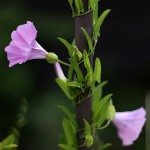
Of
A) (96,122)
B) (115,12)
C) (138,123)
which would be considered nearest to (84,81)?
(96,122)

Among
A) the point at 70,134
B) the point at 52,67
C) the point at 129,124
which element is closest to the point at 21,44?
the point at 70,134

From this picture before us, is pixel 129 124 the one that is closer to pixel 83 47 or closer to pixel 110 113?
pixel 110 113

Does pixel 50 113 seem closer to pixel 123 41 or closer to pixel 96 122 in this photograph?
pixel 123 41

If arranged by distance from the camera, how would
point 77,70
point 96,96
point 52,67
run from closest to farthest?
point 77,70, point 96,96, point 52,67

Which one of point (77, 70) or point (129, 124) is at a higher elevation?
point (77, 70)

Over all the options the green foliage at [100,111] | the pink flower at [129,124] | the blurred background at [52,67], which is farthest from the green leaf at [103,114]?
the blurred background at [52,67]

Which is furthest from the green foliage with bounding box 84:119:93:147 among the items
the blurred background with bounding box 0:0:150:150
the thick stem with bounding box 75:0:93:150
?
the blurred background with bounding box 0:0:150:150
